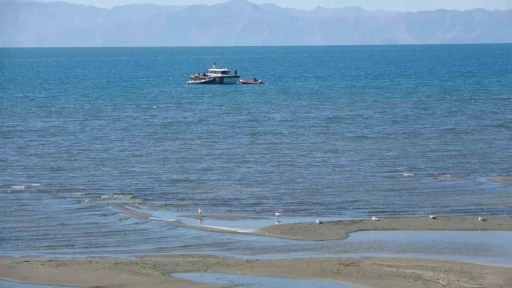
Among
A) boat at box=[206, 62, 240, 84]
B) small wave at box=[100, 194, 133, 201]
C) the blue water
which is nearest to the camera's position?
the blue water

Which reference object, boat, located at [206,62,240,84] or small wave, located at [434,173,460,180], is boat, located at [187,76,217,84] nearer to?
boat, located at [206,62,240,84]

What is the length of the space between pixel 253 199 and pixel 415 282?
1236 cm

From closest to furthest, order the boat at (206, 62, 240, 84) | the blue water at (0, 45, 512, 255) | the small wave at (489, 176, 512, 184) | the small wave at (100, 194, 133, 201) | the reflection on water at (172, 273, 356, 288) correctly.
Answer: the reflection on water at (172, 273, 356, 288), the blue water at (0, 45, 512, 255), the small wave at (100, 194, 133, 201), the small wave at (489, 176, 512, 184), the boat at (206, 62, 240, 84)

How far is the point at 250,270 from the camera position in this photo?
24.3 m

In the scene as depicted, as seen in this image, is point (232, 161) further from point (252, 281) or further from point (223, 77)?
point (223, 77)

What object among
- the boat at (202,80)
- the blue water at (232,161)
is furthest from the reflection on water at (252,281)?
the boat at (202,80)

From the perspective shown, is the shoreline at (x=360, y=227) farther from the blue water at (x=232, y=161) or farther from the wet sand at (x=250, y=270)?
the wet sand at (x=250, y=270)

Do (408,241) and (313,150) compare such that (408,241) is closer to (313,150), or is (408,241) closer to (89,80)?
(313,150)

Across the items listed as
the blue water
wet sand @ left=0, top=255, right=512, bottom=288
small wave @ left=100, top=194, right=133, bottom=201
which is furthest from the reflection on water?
small wave @ left=100, top=194, right=133, bottom=201

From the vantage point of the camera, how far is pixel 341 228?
29188 millimetres

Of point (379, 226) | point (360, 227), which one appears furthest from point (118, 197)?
point (379, 226)

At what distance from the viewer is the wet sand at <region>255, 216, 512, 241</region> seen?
1125 inches

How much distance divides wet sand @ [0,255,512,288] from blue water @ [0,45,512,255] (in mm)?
Answer: 1722

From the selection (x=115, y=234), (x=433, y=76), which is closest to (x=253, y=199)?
(x=115, y=234)
